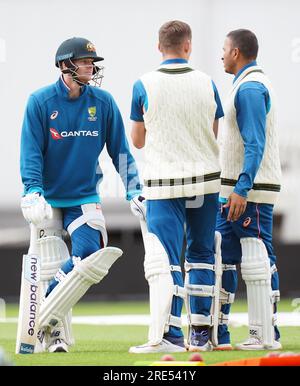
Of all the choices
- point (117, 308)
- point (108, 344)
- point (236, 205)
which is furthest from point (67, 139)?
point (117, 308)

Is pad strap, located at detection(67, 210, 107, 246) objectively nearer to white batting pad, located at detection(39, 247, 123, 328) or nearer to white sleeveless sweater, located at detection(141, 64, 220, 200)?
white batting pad, located at detection(39, 247, 123, 328)

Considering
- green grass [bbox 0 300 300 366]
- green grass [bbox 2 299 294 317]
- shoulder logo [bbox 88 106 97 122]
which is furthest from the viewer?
green grass [bbox 2 299 294 317]

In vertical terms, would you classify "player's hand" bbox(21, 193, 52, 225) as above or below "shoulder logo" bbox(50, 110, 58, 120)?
below

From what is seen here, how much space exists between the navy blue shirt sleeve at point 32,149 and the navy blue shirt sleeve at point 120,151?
43cm

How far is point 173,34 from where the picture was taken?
6484mm

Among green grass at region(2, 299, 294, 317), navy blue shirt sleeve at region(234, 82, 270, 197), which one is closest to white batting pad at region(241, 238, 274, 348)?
navy blue shirt sleeve at region(234, 82, 270, 197)

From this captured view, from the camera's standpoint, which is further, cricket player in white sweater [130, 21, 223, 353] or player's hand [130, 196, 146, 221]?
player's hand [130, 196, 146, 221]

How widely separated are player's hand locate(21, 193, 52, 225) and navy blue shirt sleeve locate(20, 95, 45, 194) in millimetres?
70

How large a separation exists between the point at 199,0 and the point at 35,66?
2110 millimetres

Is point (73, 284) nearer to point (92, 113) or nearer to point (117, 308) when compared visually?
point (92, 113)

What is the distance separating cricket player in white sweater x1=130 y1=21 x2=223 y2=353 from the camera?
637 cm

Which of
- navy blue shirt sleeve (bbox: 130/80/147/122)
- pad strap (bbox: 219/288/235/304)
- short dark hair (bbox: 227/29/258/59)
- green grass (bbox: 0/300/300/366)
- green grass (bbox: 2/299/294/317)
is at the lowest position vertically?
green grass (bbox: 2/299/294/317)
